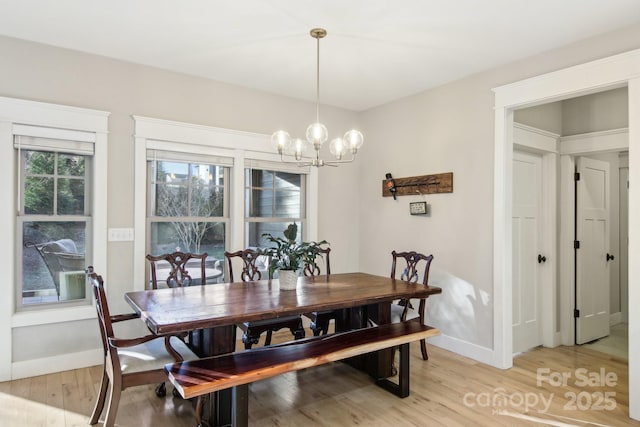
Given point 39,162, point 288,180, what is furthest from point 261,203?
point 39,162

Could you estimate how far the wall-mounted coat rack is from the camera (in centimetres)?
394

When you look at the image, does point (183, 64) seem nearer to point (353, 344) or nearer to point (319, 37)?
point (319, 37)

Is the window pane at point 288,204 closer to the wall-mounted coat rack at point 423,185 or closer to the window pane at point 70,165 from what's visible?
the wall-mounted coat rack at point 423,185

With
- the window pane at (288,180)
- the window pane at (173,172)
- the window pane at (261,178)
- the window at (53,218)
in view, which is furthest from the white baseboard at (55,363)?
the window pane at (288,180)

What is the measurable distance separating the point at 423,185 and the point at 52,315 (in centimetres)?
365

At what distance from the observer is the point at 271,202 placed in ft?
14.7

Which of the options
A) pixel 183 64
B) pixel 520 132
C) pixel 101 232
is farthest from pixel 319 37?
pixel 101 232

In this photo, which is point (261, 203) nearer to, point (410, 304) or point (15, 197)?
point (410, 304)

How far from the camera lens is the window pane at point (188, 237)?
3.77 m

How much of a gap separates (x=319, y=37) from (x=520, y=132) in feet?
7.03

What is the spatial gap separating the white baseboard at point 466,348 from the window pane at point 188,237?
2.44 meters

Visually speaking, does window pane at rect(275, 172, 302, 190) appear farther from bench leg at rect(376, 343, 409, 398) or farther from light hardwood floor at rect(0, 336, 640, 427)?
bench leg at rect(376, 343, 409, 398)

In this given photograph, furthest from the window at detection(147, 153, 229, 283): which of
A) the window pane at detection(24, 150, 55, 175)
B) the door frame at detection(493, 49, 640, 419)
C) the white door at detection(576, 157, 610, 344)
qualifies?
the white door at detection(576, 157, 610, 344)

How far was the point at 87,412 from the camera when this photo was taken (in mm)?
2586
